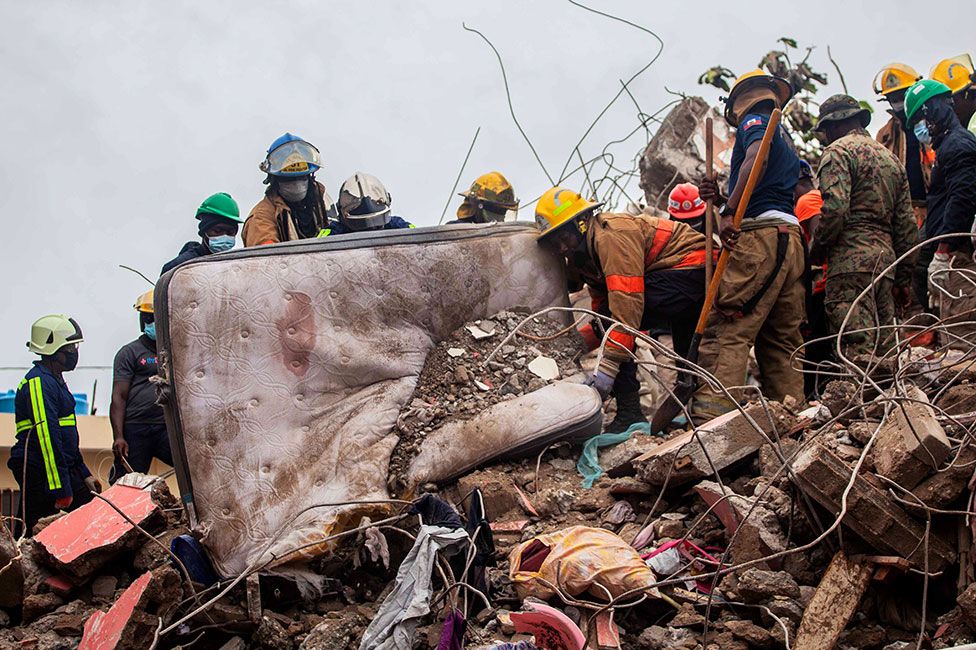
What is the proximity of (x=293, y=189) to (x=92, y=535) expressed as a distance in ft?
6.70

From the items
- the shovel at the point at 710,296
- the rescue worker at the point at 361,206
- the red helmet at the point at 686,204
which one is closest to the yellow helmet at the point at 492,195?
the rescue worker at the point at 361,206

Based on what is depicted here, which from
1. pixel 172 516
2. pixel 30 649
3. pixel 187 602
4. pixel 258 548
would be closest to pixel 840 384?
pixel 258 548

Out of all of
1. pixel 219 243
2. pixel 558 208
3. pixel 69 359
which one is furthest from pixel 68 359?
pixel 558 208

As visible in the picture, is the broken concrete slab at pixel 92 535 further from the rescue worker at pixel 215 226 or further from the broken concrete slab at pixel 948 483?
the broken concrete slab at pixel 948 483

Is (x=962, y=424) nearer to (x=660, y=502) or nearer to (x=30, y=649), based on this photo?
(x=660, y=502)

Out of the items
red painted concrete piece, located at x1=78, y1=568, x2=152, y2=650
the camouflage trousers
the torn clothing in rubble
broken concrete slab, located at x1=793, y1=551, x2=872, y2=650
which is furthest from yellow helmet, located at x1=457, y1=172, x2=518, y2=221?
broken concrete slab, located at x1=793, y1=551, x2=872, y2=650

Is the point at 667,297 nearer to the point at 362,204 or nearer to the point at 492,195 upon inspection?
the point at 492,195

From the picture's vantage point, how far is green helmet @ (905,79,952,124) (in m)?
5.03

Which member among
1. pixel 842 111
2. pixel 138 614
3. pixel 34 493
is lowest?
pixel 138 614

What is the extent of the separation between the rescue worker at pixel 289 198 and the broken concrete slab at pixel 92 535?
1498mm

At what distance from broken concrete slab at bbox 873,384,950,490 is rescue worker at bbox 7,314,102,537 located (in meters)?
3.99

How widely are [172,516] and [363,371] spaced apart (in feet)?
3.61

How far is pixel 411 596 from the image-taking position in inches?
134

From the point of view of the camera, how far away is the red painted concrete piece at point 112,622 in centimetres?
355
